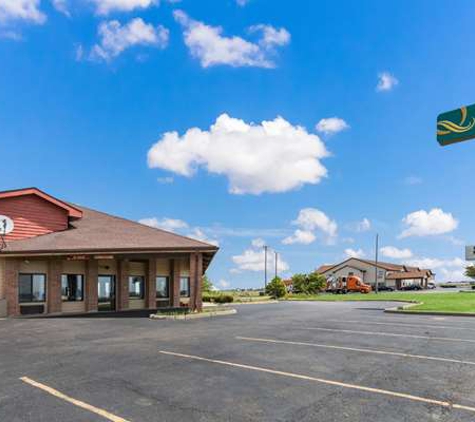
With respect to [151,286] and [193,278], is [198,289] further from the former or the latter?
[151,286]

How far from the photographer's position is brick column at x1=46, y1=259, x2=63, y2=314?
24.4 m

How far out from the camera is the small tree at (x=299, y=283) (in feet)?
203

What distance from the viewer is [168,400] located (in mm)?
6883

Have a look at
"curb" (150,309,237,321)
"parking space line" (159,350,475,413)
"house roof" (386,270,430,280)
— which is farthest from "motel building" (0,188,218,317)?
"house roof" (386,270,430,280)

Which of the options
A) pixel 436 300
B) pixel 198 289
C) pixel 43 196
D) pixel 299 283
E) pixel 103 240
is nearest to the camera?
pixel 198 289

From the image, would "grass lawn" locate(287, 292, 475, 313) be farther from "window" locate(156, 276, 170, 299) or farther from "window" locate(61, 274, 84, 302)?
"window" locate(61, 274, 84, 302)

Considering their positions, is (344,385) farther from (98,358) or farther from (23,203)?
(23,203)

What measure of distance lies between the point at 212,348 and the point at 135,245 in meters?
13.2

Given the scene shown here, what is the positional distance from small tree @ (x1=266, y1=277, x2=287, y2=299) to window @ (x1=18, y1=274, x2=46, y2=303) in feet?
106

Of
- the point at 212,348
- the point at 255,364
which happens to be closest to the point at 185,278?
the point at 212,348

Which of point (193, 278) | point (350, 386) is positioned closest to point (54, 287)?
point (193, 278)

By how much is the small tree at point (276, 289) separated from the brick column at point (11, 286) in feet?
111

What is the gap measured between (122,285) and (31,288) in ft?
18.5

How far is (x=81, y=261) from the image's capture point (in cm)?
2614
